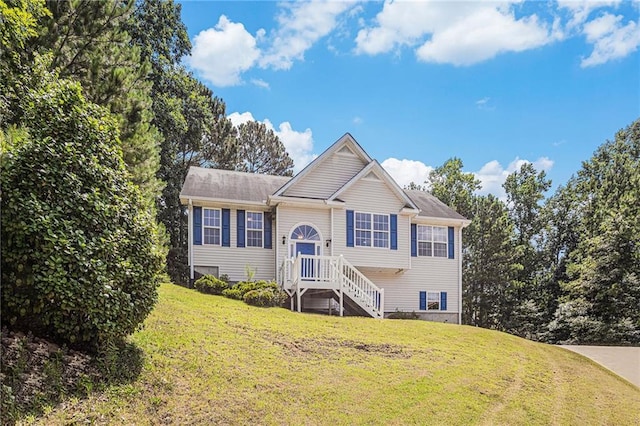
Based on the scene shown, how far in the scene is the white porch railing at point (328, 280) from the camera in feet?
53.0

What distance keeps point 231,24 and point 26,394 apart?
35.3 feet

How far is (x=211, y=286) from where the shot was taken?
16.3 m

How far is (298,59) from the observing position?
46.0 feet

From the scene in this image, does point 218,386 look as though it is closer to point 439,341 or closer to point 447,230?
point 439,341

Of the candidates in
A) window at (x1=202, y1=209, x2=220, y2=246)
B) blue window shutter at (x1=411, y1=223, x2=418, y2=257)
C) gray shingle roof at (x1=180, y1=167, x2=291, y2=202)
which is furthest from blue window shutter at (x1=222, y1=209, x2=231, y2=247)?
blue window shutter at (x1=411, y1=223, x2=418, y2=257)

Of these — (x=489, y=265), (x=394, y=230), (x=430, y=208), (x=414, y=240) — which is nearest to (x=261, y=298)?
(x=394, y=230)

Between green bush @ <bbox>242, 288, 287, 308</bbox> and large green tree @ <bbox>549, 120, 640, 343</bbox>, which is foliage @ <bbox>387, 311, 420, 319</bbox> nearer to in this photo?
green bush @ <bbox>242, 288, 287, 308</bbox>

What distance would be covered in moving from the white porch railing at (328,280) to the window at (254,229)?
251cm

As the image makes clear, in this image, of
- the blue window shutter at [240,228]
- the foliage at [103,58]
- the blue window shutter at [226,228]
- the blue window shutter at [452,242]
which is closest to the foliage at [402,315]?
the blue window shutter at [452,242]

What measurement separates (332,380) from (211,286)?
8990 mm

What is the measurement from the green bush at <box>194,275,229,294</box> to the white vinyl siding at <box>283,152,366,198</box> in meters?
4.50

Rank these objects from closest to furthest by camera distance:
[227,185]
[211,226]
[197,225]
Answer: [197,225] → [211,226] → [227,185]

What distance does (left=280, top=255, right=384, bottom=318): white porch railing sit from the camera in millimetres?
16156

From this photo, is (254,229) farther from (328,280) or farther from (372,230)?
(372,230)
